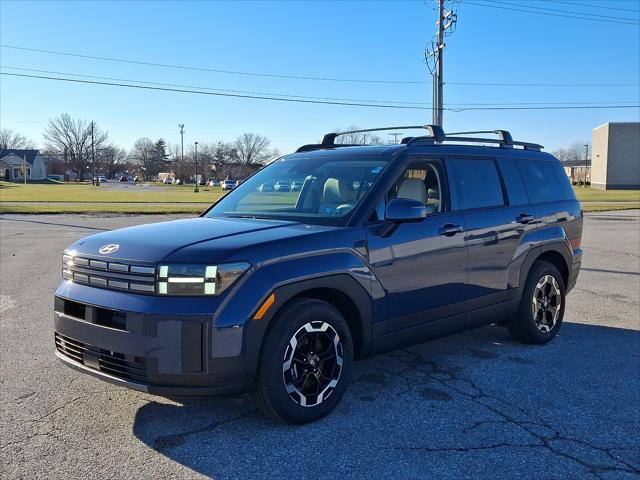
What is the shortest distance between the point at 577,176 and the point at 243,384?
123 m

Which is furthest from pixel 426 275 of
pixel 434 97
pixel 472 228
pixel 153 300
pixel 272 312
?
pixel 434 97

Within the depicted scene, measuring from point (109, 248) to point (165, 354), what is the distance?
85 centimetres

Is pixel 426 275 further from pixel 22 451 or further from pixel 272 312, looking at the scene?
pixel 22 451

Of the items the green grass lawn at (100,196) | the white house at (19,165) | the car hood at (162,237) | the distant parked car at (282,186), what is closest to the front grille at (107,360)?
the car hood at (162,237)

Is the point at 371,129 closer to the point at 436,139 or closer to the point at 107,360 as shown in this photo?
the point at 436,139

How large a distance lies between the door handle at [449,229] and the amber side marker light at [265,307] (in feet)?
5.74

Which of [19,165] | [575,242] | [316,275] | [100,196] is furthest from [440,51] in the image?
[19,165]

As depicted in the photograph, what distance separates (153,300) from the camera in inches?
134

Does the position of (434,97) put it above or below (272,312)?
above

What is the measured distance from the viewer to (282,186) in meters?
5.15

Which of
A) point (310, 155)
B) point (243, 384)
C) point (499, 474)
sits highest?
point (310, 155)

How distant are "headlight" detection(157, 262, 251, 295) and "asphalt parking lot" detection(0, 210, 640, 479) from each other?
3.19 feet

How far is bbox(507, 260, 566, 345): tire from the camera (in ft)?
18.9

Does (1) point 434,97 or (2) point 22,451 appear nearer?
(2) point 22,451
